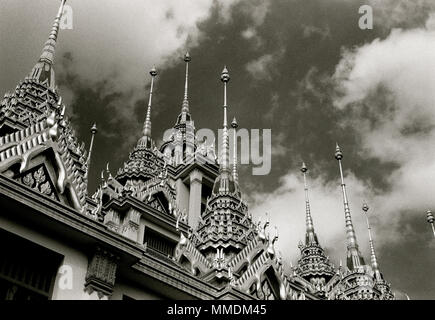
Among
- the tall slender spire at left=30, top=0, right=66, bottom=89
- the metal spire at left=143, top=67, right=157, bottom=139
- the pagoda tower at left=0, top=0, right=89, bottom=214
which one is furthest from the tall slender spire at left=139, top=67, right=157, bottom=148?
the pagoda tower at left=0, top=0, right=89, bottom=214

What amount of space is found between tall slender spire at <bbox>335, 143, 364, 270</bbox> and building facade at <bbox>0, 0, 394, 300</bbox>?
75mm

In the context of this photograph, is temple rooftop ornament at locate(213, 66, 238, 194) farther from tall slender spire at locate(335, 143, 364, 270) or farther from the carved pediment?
the carved pediment

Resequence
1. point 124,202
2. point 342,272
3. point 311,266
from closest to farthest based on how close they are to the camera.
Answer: point 124,202 → point 342,272 → point 311,266

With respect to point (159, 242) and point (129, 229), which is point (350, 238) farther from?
point (129, 229)

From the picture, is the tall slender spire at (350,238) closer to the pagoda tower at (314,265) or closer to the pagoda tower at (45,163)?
the pagoda tower at (314,265)

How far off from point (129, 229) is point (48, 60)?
10.7 meters

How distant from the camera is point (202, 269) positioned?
74.1 feet

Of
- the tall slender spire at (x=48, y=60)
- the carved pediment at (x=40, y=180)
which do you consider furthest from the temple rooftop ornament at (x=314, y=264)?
the carved pediment at (x=40, y=180)

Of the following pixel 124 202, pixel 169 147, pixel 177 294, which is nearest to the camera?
pixel 177 294

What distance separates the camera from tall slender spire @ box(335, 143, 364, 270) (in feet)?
123

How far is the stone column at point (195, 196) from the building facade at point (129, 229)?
8cm
